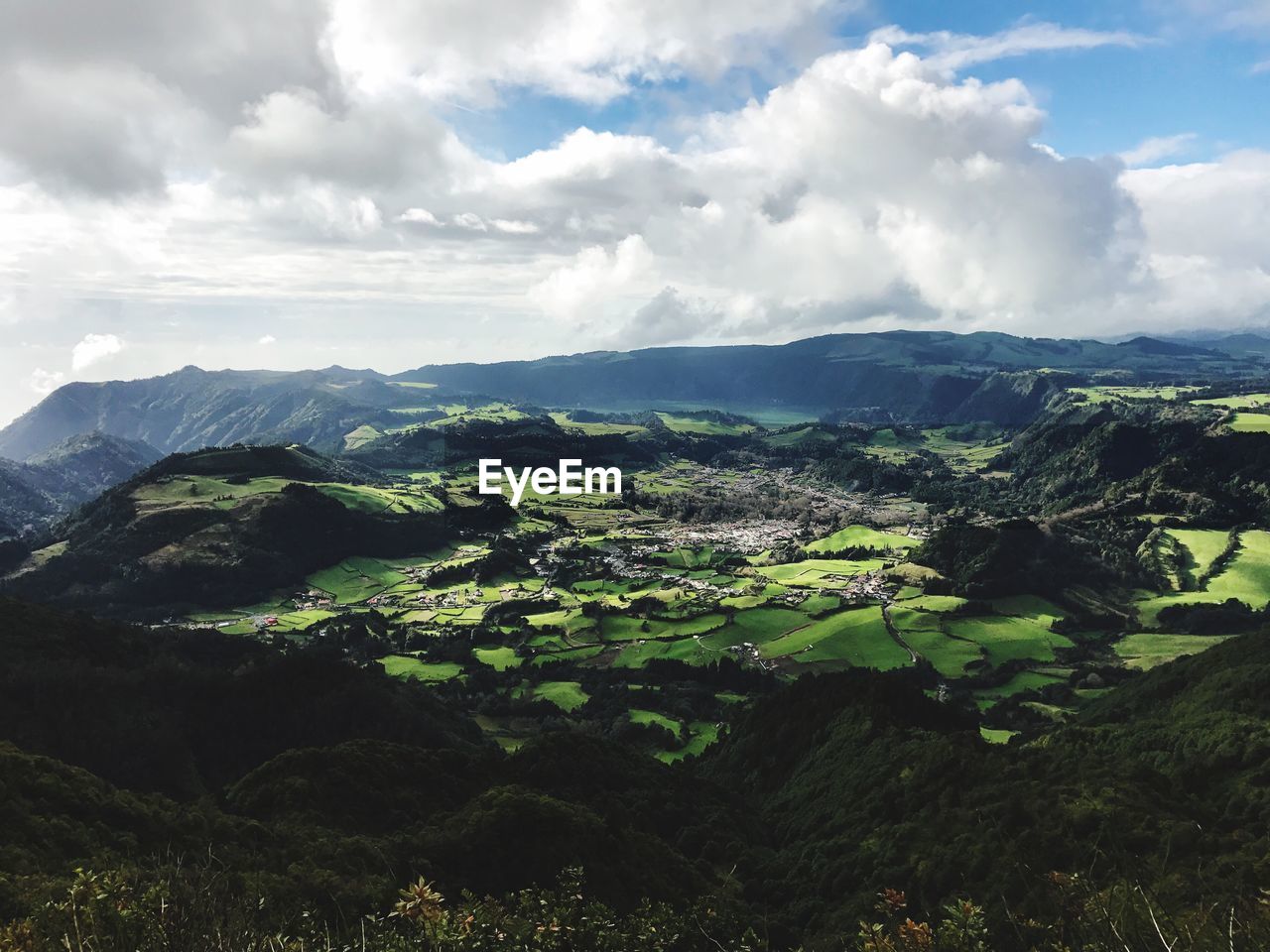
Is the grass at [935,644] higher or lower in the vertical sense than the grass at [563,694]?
higher

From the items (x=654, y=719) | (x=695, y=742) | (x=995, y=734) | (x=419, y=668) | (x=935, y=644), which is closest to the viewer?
(x=995, y=734)

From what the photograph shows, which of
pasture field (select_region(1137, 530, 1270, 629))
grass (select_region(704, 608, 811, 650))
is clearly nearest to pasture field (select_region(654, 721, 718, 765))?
grass (select_region(704, 608, 811, 650))

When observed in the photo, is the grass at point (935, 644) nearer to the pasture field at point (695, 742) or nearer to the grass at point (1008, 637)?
the grass at point (1008, 637)

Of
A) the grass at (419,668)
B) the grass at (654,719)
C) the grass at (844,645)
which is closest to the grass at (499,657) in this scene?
the grass at (419,668)

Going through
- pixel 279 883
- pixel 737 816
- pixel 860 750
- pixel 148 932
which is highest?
pixel 148 932

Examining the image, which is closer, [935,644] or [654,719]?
[654,719]

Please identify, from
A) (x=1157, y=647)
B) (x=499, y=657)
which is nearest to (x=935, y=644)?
Answer: (x=1157, y=647)

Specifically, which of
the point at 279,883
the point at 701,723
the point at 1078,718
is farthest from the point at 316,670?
the point at 1078,718

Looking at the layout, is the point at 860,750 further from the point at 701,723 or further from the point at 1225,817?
the point at 701,723

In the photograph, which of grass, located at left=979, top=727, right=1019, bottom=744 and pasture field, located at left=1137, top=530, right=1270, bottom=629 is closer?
grass, located at left=979, top=727, right=1019, bottom=744

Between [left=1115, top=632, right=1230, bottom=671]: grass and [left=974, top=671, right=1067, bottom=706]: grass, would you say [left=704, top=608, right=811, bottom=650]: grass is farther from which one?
[left=1115, top=632, right=1230, bottom=671]: grass

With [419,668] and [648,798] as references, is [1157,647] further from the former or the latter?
[419,668]
